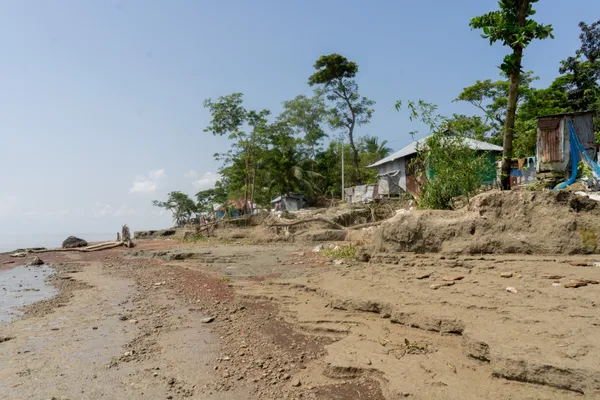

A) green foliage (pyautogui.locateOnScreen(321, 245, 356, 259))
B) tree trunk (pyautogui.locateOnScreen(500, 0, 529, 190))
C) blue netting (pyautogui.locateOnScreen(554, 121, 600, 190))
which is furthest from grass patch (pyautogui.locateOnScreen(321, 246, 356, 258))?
blue netting (pyautogui.locateOnScreen(554, 121, 600, 190))

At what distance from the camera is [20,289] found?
374 inches

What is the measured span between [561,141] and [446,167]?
239 inches

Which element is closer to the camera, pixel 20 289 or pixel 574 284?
pixel 574 284

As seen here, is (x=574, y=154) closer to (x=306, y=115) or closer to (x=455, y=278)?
(x=455, y=278)

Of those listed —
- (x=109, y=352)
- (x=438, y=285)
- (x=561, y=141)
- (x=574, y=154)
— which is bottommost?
(x=109, y=352)

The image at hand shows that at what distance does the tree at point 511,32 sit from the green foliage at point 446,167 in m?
0.68

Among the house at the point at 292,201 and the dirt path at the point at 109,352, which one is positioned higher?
the house at the point at 292,201

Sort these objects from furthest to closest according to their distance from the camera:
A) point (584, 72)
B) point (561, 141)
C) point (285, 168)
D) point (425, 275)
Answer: point (285, 168) < point (584, 72) < point (561, 141) < point (425, 275)

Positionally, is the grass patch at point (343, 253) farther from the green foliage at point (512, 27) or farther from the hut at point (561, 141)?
the hut at point (561, 141)

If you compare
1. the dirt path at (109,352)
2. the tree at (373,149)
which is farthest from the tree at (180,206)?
the dirt path at (109,352)

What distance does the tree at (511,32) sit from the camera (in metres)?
7.74

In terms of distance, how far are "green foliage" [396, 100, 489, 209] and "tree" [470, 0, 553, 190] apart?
2.25ft

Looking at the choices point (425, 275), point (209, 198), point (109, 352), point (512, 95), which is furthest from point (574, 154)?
point (209, 198)

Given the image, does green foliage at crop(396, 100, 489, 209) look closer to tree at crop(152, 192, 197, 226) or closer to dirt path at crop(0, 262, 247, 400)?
dirt path at crop(0, 262, 247, 400)
